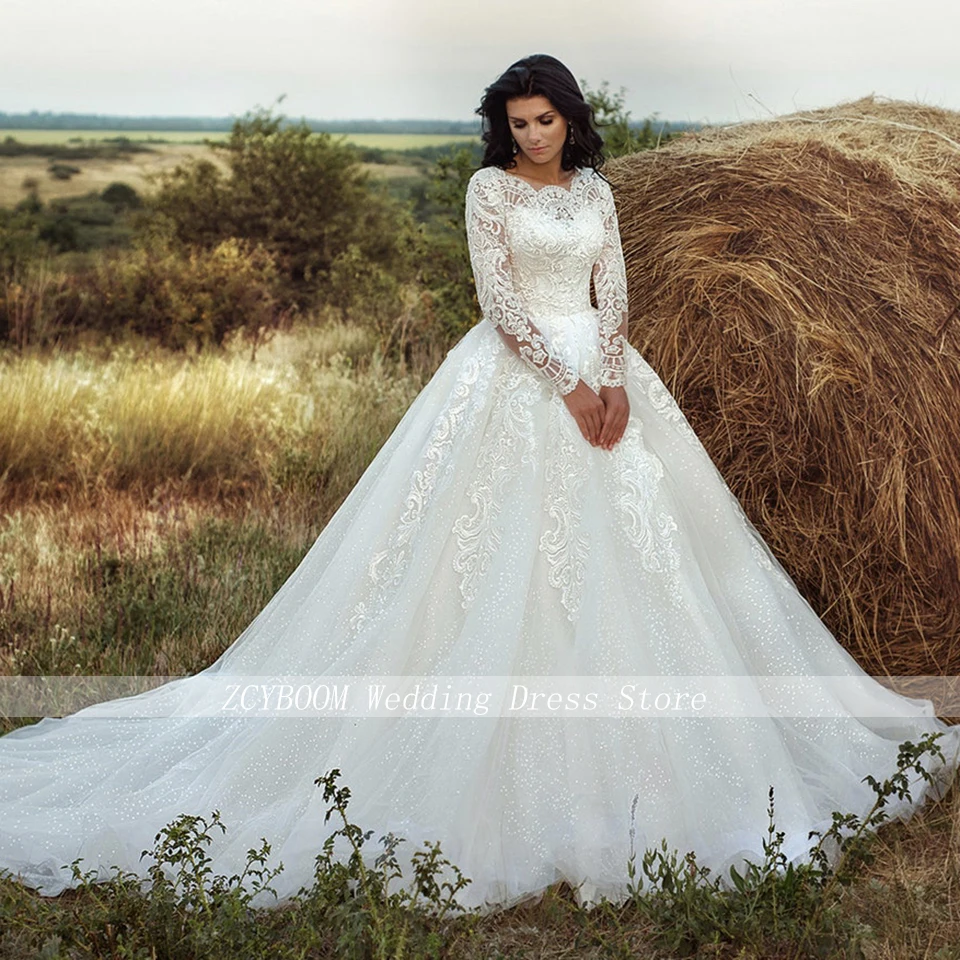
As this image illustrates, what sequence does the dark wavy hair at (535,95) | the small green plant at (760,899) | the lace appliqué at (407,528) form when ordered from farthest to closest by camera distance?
1. the dark wavy hair at (535,95)
2. the lace appliqué at (407,528)
3. the small green plant at (760,899)

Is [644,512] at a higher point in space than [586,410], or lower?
lower

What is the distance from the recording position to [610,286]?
373cm

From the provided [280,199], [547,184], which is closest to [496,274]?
[547,184]

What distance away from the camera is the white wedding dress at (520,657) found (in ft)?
9.62

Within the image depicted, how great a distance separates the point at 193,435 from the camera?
281 inches

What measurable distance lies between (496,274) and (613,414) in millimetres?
576

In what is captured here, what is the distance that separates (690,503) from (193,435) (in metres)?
4.37

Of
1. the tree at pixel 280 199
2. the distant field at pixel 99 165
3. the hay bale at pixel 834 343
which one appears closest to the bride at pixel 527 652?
the hay bale at pixel 834 343

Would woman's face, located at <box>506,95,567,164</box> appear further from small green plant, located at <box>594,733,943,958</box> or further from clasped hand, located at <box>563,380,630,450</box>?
small green plant, located at <box>594,733,943,958</box>

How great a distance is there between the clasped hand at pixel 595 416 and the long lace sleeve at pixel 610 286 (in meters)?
0.23

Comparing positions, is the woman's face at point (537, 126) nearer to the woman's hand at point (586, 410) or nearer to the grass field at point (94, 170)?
the woman's hand at point (586, 410)

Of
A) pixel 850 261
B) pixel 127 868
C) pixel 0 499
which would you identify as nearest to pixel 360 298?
pixel 0 499

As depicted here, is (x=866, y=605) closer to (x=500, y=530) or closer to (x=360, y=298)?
(x=500, y=530)

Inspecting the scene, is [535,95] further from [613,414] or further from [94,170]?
[94,170]
